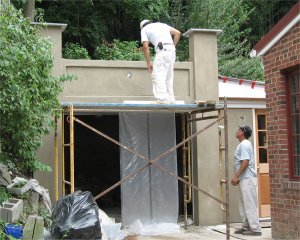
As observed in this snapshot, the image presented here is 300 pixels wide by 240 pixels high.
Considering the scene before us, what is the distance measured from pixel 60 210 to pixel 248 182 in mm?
3657

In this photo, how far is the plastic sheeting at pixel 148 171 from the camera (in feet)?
29.6

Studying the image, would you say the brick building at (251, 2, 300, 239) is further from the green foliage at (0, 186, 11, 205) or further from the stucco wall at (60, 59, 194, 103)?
the green foliage at (0, 186, 11, 205)

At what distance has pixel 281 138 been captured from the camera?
7656 mm

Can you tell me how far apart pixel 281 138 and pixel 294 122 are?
0.34 m

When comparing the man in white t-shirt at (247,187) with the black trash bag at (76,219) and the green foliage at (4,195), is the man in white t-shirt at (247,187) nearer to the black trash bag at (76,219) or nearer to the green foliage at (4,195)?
the black trash bag at (76,219)

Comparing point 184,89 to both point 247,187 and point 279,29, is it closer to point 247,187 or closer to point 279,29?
point 247,187

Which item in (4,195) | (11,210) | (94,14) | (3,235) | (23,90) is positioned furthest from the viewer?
(94,14)

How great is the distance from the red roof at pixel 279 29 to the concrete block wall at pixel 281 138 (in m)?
0.08

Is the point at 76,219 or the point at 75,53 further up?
the point at 75,53

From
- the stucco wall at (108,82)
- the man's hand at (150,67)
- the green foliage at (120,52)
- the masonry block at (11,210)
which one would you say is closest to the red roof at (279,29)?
the man's hand at (150,67)

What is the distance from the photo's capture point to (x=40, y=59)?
6949 millimetres

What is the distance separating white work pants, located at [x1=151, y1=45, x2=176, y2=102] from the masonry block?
126 inches

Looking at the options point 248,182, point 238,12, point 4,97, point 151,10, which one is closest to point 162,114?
point 248,182

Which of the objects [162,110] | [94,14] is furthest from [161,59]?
[94,14]
